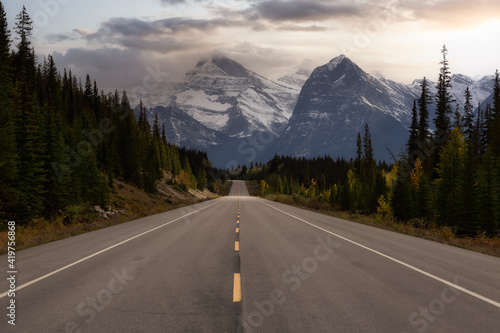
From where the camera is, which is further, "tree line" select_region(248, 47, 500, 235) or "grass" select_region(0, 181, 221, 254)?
"tree line" select_region(248, 47, 500, 235)

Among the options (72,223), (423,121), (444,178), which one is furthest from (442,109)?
(72,223)

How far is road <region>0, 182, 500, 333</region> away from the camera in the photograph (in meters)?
5.35

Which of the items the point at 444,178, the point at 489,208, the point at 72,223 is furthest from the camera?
the point at 444,178

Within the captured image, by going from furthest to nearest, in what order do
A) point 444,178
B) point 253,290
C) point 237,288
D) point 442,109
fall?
point 442,109
point 444,178
point 237,288
point 253,290

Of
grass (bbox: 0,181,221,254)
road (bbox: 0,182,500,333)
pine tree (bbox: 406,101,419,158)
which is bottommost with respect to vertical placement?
grass (bbox: 0,181,221,254)

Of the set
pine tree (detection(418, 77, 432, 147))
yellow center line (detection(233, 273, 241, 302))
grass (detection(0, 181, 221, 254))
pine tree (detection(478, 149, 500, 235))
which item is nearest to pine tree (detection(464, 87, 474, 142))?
pine tree (detection(418, 77, 432, 147))

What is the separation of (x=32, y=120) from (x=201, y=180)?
119 metres

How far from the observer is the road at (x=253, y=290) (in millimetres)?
5348

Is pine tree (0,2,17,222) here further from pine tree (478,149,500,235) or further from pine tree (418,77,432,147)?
pine tree (418,77,432,147)

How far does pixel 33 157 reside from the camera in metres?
33.3

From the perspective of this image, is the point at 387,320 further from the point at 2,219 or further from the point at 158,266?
the point at 2,219

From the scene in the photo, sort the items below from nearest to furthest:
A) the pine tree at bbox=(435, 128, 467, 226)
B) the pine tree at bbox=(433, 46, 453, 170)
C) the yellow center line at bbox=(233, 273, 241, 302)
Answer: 1. the yellow center line at bbox=(233, 273, 241, 302)
2. the pine tree at bbox=(435, 128, 467, 226)
3. the pine tree at bbox=(433, 46, 453, 170)

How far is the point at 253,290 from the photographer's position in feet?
23.1

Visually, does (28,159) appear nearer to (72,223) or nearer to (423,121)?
(72,223)
